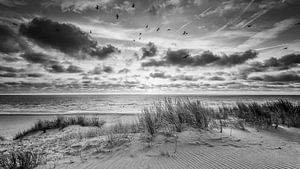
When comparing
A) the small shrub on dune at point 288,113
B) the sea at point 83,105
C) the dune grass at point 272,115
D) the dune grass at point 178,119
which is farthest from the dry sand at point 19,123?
the small shrub on dune at point 288,113

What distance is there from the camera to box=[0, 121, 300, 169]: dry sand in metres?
4.05

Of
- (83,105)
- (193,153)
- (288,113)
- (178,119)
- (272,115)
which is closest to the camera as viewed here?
(193,153)

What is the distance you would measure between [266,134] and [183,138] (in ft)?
10.2

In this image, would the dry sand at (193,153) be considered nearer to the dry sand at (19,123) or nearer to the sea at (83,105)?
the sea at (83,105)

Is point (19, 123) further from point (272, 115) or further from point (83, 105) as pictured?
point (83, 105)

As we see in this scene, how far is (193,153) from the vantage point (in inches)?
181

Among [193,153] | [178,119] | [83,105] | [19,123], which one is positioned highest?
[178,119]

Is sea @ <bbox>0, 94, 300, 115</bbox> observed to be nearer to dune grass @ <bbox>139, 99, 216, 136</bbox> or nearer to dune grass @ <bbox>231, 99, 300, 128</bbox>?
dune grass @ <bbox>139, 99, 216, 136</bbox>

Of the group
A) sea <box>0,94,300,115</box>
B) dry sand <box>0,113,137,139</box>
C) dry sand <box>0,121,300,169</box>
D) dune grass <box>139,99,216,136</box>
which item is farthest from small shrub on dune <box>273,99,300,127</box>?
dry sand <box>0,113,137,139</box>

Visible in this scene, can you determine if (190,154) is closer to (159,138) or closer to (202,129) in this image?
(159,138)

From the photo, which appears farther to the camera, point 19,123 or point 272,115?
point 19,123

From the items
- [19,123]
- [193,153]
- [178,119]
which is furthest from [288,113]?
[19,123]

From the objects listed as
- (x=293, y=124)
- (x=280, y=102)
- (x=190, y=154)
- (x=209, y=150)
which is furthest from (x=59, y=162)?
(x=280, y=102)

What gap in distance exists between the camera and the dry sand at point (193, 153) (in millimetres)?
4049
